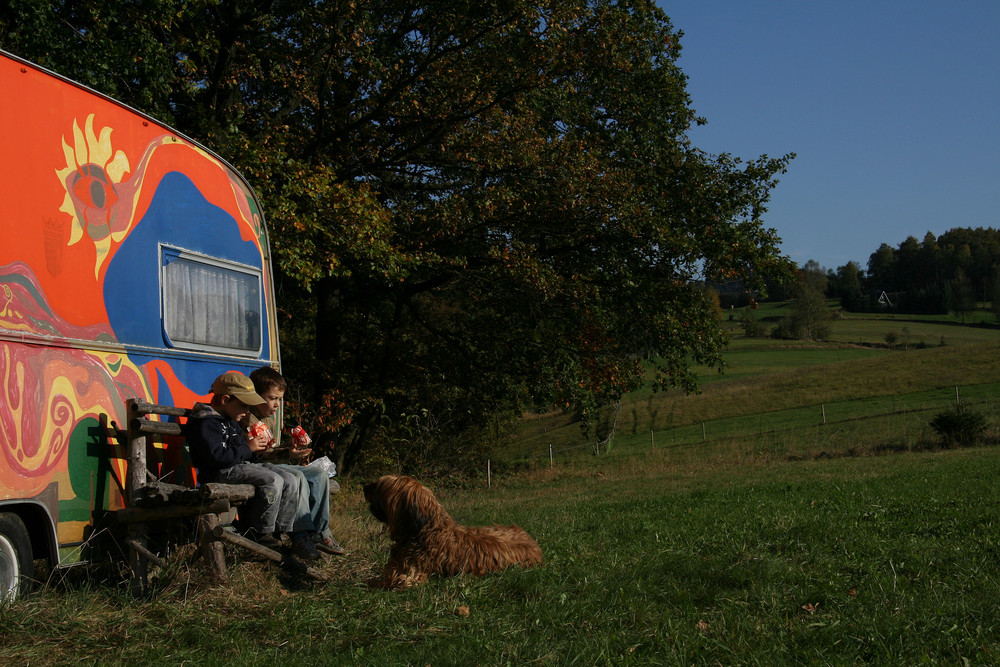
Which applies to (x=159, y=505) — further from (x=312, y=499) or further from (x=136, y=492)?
(x=312, y=499)

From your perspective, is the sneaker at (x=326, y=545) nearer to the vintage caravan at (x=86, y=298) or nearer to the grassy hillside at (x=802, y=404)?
the vintage caravan at (x=86, y=298)

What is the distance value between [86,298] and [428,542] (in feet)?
9.02

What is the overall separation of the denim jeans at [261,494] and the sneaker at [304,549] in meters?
0.13

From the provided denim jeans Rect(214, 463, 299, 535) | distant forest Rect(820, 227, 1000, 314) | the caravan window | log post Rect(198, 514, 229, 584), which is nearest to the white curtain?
the caravan window

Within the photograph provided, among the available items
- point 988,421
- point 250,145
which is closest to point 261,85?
point 250,145

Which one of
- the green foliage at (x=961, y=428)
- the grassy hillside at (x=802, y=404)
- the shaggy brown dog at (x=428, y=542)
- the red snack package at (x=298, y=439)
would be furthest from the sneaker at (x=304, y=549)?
the green foliage at (x=961, y=428)

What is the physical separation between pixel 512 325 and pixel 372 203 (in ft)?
17.4

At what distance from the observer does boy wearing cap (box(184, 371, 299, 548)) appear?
568 cm

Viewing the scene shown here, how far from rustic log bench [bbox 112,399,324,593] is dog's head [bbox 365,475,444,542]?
0.63m

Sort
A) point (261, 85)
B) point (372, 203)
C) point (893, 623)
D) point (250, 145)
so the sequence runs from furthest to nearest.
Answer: point (261, 85) < point (372, 203) < point (250, 145) < point (893, 623)

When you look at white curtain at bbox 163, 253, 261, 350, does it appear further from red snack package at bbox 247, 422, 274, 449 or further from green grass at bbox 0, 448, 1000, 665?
green grass at bbox 0, 448, 1000, 665

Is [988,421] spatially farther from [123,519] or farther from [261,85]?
[123,519]

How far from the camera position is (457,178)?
1623 centimetres

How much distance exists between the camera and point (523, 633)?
4160mm
